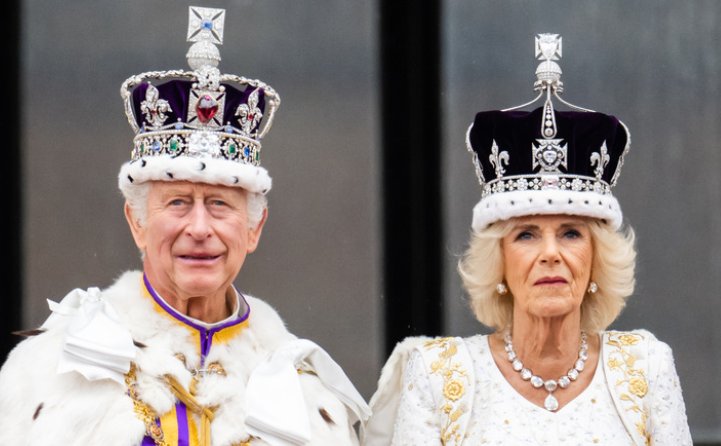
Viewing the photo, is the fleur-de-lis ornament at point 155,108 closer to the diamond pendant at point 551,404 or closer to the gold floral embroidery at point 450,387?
the gold floral embroidery at point 450,387

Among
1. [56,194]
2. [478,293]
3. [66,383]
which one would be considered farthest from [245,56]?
[66,383]

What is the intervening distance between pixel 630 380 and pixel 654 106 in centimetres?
229

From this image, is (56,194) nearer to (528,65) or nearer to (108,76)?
(108,76)

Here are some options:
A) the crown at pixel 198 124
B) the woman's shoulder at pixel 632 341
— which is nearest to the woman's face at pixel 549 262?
the woman's shoulder at pixel 632 341

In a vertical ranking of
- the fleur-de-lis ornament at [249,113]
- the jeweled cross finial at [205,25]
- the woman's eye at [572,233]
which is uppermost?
the jeweled cross finial at [205,25]

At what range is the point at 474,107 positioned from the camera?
20.5 ft

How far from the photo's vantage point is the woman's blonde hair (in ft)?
14.7

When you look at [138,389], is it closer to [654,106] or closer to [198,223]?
[198,223]

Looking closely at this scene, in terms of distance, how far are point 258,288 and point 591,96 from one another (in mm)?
1840

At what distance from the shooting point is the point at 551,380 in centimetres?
444

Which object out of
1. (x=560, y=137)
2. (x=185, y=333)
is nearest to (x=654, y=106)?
Result: (x=560, y=137)

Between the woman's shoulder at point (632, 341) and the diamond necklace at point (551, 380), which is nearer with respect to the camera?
the diamond necklace at point (551, 380)

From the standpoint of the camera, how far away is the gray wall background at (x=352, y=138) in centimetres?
598

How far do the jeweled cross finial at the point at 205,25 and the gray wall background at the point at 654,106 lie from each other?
2018 millimetres
